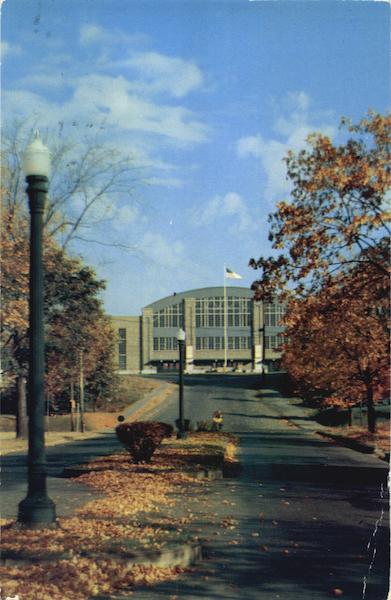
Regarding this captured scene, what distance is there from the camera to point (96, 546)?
25.0 ft

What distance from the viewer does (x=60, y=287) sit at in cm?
2592

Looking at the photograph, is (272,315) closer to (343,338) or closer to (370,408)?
(370,408)

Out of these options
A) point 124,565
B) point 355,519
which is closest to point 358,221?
point 355,519

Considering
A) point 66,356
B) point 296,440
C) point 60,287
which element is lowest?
point 296,440

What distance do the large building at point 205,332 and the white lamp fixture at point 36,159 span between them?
3200 inches

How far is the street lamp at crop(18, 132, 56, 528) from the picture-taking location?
28.0ft

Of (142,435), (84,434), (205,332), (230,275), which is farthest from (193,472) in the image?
(205,332)

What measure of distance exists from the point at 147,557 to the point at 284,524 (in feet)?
11.3

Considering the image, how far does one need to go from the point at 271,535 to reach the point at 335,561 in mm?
1582

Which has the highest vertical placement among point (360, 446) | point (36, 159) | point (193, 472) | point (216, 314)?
point (216, 314)

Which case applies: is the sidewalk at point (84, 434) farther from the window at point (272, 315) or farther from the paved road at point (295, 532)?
the window at point (272, 315)

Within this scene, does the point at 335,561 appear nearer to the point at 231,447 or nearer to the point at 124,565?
the point at 124,565

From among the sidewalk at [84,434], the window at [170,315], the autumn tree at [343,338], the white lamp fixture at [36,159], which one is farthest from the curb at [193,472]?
the window at [170,315]

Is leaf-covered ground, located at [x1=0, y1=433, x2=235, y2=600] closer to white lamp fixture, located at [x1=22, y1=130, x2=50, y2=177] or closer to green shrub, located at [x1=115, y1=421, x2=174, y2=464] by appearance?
green shrub, located at [x1=115, y1=421, x2=174, y2=464]
